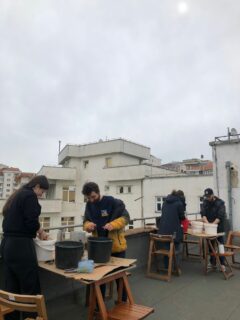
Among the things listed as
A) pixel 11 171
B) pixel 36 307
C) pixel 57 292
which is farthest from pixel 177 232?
pixel 11 171

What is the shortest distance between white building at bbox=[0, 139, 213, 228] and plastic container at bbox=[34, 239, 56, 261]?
19658mm

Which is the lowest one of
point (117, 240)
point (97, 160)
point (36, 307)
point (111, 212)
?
point (36, 307)

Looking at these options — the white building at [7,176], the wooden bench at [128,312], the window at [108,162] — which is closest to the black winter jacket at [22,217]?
the wooden bench at [128,312]

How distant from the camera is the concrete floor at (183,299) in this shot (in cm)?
A: 374

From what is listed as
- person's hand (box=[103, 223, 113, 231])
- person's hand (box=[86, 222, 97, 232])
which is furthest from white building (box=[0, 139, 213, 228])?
person's hand (box=[103, 223, 113, 231])

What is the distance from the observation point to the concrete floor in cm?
374

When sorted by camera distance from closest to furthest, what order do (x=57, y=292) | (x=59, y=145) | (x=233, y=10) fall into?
(x=57, y=292), (x=233, y=10), (x=59, y=145)

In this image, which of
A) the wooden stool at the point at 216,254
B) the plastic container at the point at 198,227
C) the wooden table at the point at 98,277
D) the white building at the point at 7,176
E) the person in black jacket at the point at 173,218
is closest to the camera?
the wooden table at the point at 98,277

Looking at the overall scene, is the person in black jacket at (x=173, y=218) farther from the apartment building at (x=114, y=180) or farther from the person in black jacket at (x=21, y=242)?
the apartment building at (x=114, y=180)

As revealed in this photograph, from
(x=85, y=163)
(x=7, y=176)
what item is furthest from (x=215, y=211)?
(x=7, y=176)

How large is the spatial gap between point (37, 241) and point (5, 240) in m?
0.33

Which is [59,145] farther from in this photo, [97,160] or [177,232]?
[177,232]

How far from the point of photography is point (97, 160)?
3128 cm

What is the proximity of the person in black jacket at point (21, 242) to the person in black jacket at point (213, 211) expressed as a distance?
3.94 m
